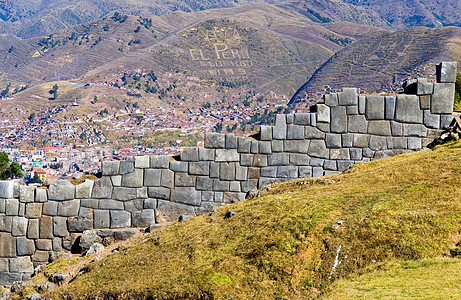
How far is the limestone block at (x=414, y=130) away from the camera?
14.0 metres

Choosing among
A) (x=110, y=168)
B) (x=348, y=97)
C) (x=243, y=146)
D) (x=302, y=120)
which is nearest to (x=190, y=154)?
(x=243, y=146)

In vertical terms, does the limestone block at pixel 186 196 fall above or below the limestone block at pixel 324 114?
below

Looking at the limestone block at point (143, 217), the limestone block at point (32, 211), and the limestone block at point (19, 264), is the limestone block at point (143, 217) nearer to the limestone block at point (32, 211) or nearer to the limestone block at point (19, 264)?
the limestone block at point (32, 211)

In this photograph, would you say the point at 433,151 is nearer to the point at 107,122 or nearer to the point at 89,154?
the point at 89,154

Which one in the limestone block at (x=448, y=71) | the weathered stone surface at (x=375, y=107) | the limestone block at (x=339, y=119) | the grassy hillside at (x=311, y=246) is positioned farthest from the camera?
the limestone block at (x=339, y=119)

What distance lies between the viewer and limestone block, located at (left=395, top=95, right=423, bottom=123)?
1399 centimetres

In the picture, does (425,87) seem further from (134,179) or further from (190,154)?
(134,179)

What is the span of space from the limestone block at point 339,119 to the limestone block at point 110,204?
556 centimetres

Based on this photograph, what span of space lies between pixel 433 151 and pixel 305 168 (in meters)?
3.06

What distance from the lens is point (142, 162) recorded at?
14.3 meters

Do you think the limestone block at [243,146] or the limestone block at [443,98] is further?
the limestone block at [243,146]

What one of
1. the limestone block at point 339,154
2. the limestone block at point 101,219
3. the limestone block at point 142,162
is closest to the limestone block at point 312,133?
the limestone block at point 339,154

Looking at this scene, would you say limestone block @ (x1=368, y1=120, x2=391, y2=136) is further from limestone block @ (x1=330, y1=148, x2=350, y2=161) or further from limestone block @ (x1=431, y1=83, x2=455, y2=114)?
limestone block @ (x1=431, y1=83, x2=455, y2=114)

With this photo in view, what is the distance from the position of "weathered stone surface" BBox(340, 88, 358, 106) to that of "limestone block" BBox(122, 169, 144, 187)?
5.18m
